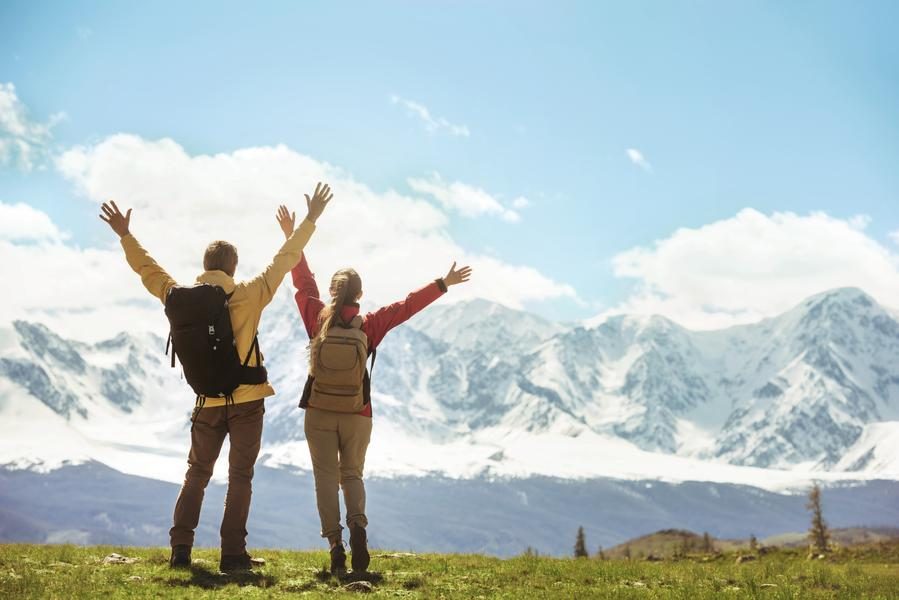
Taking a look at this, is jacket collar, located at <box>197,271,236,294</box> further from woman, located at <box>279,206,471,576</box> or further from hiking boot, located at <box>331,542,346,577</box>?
hiking boot, located at <box>331,542,346,577</box>

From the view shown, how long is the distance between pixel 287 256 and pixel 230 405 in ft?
6.99

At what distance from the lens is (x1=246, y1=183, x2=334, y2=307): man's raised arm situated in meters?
12.3

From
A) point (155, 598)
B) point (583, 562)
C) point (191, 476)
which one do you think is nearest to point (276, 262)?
point (191, 476)

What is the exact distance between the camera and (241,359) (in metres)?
12.2

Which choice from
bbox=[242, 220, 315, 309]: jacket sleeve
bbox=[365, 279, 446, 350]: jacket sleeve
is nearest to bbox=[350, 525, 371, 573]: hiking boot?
bbox=[365, 279, 446, 350]: jacket sleeve

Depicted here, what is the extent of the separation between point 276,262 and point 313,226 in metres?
0.81

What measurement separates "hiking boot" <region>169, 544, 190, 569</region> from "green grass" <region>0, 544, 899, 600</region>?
0.55ft

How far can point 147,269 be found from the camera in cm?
1255

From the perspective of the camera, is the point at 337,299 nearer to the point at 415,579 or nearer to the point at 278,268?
the point at 278,268

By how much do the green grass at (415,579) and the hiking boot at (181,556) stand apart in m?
0.17

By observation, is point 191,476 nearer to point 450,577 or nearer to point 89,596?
point 89,596

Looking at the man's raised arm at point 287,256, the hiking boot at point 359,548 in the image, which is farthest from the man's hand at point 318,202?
the hiking boot at point 359,548

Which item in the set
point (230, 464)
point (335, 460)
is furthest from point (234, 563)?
point (335, 460)

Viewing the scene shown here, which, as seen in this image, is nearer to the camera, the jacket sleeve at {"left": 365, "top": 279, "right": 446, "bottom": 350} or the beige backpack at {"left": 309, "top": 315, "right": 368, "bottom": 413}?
the beige backpack at {"left": 309, "top": 315, "right": 368, "bottom": 413}
